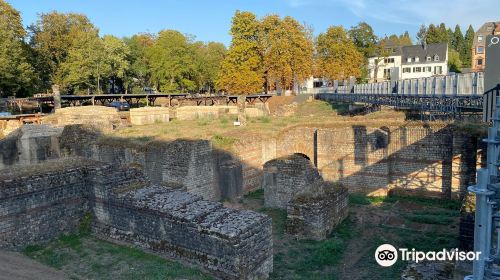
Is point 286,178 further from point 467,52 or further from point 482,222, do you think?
point 467,52

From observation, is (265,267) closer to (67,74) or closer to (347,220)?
(347,220)

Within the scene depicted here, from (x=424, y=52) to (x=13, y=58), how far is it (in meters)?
62.7

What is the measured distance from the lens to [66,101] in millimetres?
37469

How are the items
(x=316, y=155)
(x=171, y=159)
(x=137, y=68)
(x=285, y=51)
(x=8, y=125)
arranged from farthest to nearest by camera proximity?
(x=137, y=68) → (x=285, y=51) → (x=8, y=125) → (x=316, y=155) → (x=171, y=159)

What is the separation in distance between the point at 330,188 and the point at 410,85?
1257 centimetres

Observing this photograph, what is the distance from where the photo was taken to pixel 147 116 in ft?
88.3

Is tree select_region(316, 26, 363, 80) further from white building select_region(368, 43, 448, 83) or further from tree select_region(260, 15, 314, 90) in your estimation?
white building select_region(368, 43, 448, 83)

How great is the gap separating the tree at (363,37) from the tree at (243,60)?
70.0 ft

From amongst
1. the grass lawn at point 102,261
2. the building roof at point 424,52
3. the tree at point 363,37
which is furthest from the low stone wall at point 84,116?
the building roof at point 424,52

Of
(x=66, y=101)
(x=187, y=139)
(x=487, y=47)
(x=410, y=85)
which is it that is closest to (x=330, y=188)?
(x=187, y=139)

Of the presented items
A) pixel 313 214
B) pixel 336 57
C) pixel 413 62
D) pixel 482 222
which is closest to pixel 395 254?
pixel 313 214

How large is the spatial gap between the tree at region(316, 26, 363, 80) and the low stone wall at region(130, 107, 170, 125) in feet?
94.6

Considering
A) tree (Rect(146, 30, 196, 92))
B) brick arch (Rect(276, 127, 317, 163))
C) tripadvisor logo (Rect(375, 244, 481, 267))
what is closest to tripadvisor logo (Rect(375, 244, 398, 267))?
tripadvisor logo (Rect(375, 244, 481, 267))

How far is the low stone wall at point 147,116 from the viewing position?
86.7 feet
